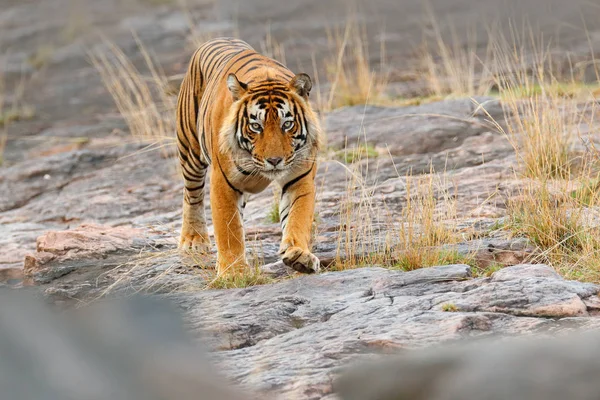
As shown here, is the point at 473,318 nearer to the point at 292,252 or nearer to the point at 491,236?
the point at 292,252

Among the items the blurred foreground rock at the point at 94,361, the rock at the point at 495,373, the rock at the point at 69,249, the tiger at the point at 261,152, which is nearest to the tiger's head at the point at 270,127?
the tiger at the point at 261,152

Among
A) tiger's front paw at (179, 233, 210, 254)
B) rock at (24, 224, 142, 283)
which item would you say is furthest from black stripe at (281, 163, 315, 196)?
rock at (24, 224, 142, 283)

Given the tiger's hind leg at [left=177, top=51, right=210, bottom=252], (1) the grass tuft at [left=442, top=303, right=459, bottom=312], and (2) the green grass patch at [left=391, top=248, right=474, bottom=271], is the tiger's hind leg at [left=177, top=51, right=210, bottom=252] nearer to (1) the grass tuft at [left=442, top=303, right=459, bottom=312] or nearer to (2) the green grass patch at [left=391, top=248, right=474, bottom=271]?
(2) the green grass patch at [left=391, top=248, right=474, bottom=271]

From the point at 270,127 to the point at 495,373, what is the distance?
2684 millimetres

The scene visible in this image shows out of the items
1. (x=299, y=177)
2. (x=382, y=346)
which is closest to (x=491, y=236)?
(x=299, y=177)

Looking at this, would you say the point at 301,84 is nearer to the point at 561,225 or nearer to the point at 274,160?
the point at 274,160

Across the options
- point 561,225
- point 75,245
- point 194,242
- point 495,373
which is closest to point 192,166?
point 194,242

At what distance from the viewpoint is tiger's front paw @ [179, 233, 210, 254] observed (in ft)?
21.4

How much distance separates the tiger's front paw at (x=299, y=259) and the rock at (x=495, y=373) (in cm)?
190

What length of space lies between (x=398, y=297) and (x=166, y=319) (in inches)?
55.7

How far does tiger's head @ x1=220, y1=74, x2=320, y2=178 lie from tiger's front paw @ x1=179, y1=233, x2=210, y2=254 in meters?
1.15

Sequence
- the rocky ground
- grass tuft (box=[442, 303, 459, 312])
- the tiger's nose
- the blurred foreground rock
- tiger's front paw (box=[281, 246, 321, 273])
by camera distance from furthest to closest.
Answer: the tiger's nose → tiger's front paw (box=[281, 246, 321, 273]) → grass tuft (box=[442, 303, 459, 312]) → the rocky ground → the blurred foreground rock

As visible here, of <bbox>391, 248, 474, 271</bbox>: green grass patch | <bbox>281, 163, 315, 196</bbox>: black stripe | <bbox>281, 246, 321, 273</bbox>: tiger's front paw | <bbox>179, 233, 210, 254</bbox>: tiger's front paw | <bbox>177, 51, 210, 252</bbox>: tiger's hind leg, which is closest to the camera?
<bbox>281, 246, 321, 273</bbox>: tiger's front paw

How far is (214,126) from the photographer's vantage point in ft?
18.9
